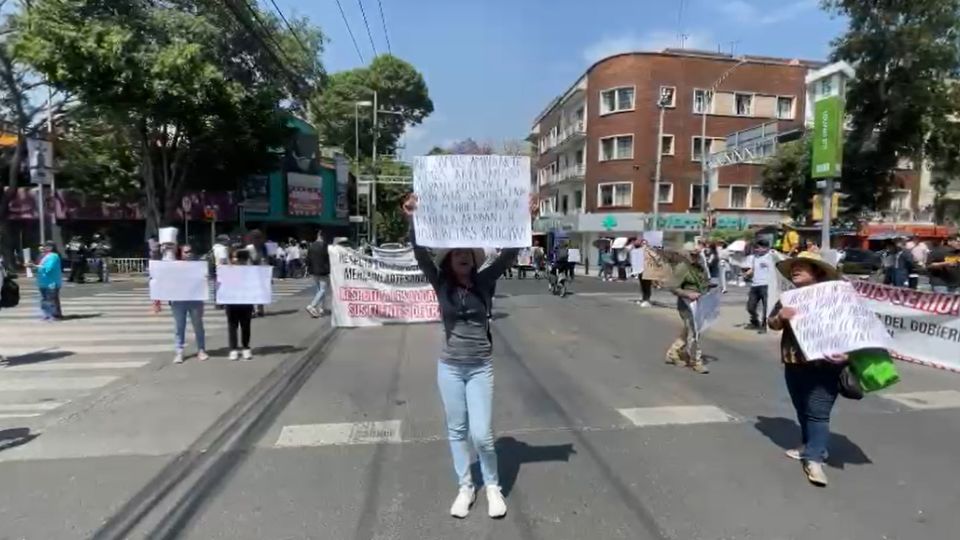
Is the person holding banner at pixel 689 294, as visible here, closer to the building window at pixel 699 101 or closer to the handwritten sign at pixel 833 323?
the handwritten sign at pixel 833 323

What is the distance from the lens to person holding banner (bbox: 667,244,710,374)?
820 centimetres

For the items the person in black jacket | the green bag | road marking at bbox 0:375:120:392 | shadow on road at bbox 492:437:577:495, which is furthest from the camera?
the person in black jacket

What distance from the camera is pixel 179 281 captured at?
838cm

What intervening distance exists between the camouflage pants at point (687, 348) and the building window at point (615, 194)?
3339cm

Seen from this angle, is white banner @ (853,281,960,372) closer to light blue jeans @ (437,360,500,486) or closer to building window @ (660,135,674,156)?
light blue jeans @ (437,360,500,486)

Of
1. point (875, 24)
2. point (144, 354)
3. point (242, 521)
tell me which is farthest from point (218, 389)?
point (875, 24)

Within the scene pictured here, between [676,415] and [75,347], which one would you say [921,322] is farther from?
[75,347]

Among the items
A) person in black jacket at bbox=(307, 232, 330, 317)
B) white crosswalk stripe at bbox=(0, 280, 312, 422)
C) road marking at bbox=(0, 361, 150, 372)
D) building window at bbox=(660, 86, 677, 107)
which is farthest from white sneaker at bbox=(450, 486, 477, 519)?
building window at bbox=(660, 86, 677, 107)

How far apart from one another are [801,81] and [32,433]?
45.7 meters

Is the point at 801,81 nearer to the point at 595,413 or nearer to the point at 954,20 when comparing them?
the point at 954,20

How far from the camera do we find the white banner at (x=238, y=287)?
8.53 m

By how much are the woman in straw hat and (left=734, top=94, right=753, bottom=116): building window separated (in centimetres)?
4047

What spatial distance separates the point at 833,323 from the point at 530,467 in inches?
90.8

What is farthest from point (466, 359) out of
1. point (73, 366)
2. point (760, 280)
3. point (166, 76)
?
point (166, 76)
